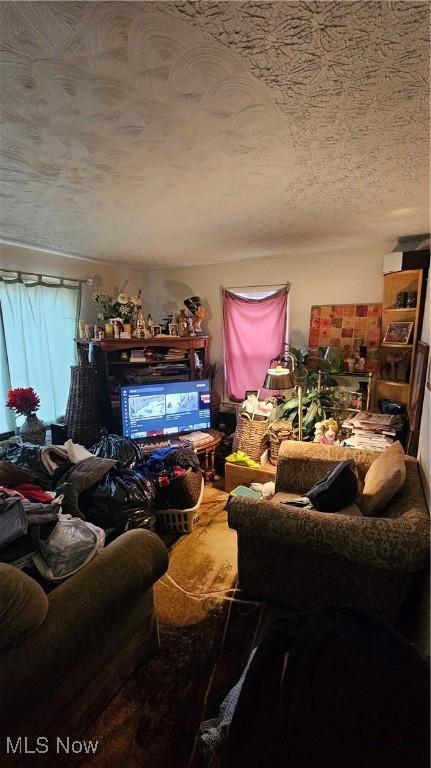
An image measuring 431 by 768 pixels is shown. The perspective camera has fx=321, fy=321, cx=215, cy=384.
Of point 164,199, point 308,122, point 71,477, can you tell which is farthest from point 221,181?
point 71,477

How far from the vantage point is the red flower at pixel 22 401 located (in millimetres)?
2355

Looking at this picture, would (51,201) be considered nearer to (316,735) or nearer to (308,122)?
(308,122)

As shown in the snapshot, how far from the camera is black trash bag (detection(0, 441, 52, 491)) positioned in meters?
1.93

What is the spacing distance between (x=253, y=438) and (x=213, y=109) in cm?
228

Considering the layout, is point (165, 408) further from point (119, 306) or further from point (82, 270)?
point (82, 270)

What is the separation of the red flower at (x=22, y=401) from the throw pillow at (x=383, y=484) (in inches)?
90.9

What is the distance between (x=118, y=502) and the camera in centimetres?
186

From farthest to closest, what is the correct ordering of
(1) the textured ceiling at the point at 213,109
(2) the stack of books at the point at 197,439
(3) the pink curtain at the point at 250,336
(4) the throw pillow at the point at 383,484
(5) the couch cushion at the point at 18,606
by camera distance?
1. (3) the pink curtain at the point at 250,336
2. (2) the stack of books at the point at 197,439
3. (4) the throw pillow at the point at 383,484
4. (5) the couch cushion at the point at 18,606
5. (1) the textured ceiling at the point at 213,109

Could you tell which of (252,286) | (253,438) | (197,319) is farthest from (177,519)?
(252,286)

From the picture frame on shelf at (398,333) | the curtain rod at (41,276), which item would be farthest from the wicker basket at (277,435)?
the curtain rod at (41,276)

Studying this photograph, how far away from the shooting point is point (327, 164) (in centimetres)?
128

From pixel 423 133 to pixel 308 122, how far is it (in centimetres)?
41

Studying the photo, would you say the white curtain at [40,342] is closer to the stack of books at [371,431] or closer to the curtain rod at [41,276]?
the curtain rod at [41,276]

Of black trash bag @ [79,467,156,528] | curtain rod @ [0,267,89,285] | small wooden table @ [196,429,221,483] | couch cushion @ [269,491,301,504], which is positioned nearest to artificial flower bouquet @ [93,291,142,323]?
curtain rod @ [0,267,89,285]
